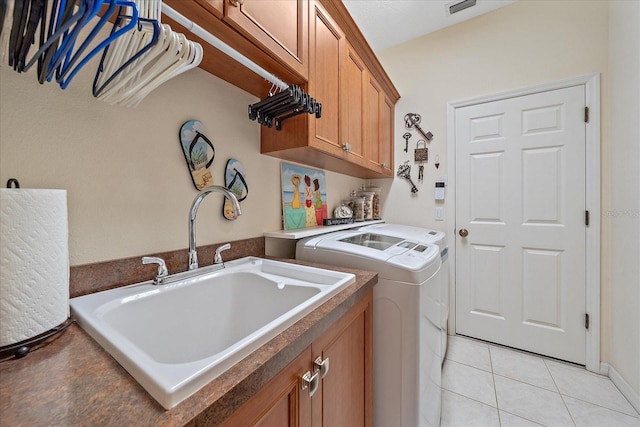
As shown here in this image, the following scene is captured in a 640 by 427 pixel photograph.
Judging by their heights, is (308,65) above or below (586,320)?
above

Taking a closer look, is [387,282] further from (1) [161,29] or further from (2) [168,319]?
(1) [161,29]

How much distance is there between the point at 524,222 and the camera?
2.06m

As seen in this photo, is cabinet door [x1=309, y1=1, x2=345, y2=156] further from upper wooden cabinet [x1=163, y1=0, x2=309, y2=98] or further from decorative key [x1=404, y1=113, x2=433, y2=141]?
decorative key [x1=404, y1=113, x2=433, y2=141]

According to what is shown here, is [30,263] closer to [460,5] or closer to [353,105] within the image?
[353,105]

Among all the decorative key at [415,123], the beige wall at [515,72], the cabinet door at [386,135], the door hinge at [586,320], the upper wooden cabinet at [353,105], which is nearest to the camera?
the upper wooden cabinet at [353,105]

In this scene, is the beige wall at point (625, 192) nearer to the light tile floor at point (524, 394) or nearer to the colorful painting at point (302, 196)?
the light tile floor at point (524, 394)

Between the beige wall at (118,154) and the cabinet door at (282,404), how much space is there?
71 cm

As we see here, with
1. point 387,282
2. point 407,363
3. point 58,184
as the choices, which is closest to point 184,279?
point 58,184

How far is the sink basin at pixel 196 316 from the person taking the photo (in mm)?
415

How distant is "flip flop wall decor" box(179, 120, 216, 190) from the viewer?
106 centimetres

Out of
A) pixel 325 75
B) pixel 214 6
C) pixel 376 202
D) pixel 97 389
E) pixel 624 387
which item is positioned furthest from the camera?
pixel 376 202

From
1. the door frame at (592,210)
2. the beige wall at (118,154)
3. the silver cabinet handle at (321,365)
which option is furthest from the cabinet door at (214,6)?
the door frame at (592,210)

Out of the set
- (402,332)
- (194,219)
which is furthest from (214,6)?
(402,332)

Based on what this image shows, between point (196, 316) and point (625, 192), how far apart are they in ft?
8.26
